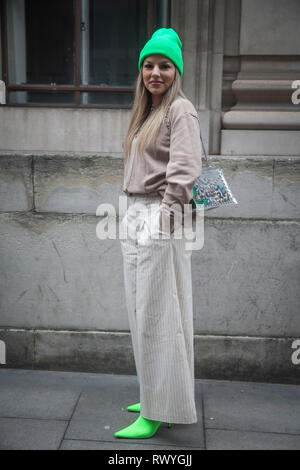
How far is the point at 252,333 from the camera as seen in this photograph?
372 centimetres

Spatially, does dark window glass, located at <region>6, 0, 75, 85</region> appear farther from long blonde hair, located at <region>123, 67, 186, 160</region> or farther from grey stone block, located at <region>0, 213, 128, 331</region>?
long blonde hair, located at <region>123, 67, 186, 160</region>

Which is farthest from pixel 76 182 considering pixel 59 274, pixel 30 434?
pixel 30 434

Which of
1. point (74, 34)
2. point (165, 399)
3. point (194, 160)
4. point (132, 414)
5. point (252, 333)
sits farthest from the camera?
point (74, 34)

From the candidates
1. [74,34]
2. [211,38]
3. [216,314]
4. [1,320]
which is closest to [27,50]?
[74,34]

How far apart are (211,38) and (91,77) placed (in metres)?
1.04

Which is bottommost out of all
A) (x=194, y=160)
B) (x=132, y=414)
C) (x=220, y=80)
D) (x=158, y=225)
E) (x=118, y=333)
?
(x=132, y=414)

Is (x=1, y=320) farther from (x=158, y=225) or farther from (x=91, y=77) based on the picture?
(x=91, y=77)

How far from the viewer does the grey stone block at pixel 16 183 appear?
145 inches

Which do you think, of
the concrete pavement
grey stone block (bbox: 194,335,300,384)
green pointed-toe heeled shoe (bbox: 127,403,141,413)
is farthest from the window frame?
green pointed-toe heeled shoe (bbox: 127,403,141,413)

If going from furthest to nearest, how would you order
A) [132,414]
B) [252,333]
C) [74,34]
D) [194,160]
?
[74,34] < [252,333] < [132,414] < [194,160]

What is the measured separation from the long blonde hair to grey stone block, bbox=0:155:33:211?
1.14m

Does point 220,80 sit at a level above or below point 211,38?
below

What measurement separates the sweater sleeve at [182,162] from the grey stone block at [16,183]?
1516mm

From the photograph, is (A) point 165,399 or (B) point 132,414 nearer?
(A) point 165,399
